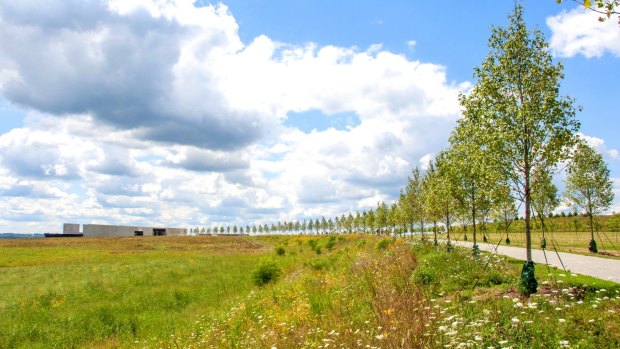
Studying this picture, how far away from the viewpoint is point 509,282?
43.9 feet

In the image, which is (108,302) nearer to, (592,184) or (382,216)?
(592,184)

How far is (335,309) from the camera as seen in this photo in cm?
1163

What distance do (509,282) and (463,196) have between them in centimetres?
1650

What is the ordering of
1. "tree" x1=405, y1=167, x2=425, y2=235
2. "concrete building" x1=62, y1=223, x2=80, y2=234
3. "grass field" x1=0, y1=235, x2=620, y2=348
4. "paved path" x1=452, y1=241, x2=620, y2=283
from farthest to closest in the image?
"concrete building" x1=62, y1=223, x2=80, y2=234, "tree" x1=405, y1=167, x2=425, y2=235, "paved path" x1=452, y1=241, x2=620, y2=283, "grass field" x1=0, y1=235, x2=620, y2=348

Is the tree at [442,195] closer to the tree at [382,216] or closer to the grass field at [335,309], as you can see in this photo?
the grass field at [335,309]

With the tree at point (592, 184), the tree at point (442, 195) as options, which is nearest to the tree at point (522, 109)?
the tree at point (442, 195)

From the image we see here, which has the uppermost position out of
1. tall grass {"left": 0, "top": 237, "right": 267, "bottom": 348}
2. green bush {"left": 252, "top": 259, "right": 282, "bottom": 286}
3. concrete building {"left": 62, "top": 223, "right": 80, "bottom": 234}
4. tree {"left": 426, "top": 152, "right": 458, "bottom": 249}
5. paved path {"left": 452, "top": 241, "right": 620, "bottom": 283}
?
tree {"left": 426, "top": 152, "right": 458, "bottom": 249}

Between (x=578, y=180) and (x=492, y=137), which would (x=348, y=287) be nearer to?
(x=492, y=137)

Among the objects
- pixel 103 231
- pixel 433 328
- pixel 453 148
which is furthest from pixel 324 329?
pixel 103 231

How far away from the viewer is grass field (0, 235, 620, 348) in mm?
8109

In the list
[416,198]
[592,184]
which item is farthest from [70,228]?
[592,184]

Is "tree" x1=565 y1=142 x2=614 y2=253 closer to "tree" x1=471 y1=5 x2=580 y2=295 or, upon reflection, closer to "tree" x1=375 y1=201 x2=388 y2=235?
"tree" x1=471 y1=5 x2=580 y2=295

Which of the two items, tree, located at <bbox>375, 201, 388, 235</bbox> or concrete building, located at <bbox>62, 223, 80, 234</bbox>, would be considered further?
concrete building, located at <bbox>62, 223, 80, 234</bbox>

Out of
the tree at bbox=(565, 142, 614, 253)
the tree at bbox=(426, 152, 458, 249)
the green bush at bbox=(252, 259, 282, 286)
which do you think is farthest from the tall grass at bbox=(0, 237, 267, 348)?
the tree at bbox=(565, 142, 614, 253)
